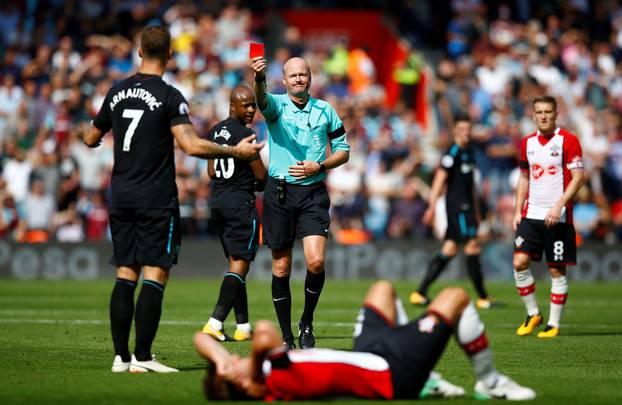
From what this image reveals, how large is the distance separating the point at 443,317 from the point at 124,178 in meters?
2.96

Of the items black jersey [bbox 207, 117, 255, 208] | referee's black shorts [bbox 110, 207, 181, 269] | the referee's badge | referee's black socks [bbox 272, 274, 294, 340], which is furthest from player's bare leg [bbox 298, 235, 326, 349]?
the referee's badge

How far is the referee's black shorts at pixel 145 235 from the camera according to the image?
8.27m

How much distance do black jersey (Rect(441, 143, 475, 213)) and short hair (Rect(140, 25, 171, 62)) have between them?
875cm

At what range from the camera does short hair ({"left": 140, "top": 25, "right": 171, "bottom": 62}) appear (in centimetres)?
823

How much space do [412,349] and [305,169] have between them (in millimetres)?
3694

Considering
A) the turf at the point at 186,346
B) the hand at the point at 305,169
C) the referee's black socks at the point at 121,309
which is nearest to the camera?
the turf at the point at 186,346

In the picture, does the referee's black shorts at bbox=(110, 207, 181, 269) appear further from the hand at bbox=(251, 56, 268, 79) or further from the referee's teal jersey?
the referee's teal jersey

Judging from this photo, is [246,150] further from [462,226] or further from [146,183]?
[462,226]

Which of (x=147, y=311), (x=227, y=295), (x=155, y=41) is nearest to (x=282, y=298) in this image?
(x=227, y=295)

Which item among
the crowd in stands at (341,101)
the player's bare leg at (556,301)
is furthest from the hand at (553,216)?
the crowd in stands at (341,101)

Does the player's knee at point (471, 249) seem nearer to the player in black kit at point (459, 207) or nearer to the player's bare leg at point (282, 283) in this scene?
the player in black kit at point (459, 207)

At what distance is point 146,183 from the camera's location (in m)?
8.29

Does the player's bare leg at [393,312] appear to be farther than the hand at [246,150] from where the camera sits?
No

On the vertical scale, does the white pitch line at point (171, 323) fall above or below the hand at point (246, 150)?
below
